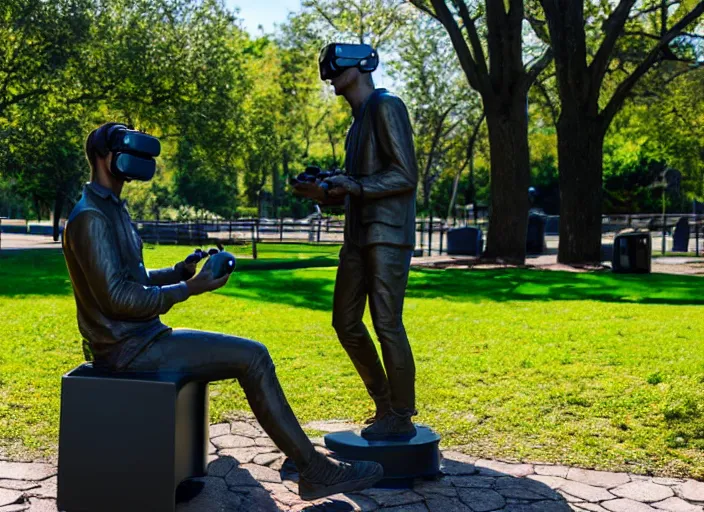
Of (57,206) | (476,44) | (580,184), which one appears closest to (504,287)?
(580,184)

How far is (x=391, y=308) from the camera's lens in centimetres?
472

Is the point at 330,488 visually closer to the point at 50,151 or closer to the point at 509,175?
the point at 509,175

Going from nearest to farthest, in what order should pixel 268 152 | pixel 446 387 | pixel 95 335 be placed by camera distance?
pixel 95 335 → pixel 446 387 → pixel 268 152

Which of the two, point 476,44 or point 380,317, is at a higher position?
point 476,44

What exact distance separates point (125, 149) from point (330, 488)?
1902 mm

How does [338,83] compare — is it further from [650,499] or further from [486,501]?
[650,499]

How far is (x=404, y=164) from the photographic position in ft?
15.3

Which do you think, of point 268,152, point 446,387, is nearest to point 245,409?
point 446,387

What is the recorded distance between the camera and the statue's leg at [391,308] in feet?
15.5

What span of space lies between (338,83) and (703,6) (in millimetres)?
16961

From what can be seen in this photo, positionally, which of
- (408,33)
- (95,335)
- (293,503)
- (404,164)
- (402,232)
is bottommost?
(293,503)

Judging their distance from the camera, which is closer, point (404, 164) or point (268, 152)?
point (404, 164)

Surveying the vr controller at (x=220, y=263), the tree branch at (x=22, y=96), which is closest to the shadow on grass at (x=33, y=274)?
the tree branch at (x=22, y=96)

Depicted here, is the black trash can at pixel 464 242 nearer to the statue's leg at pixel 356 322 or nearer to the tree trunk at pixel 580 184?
the tree trunk at pixel 580 184
